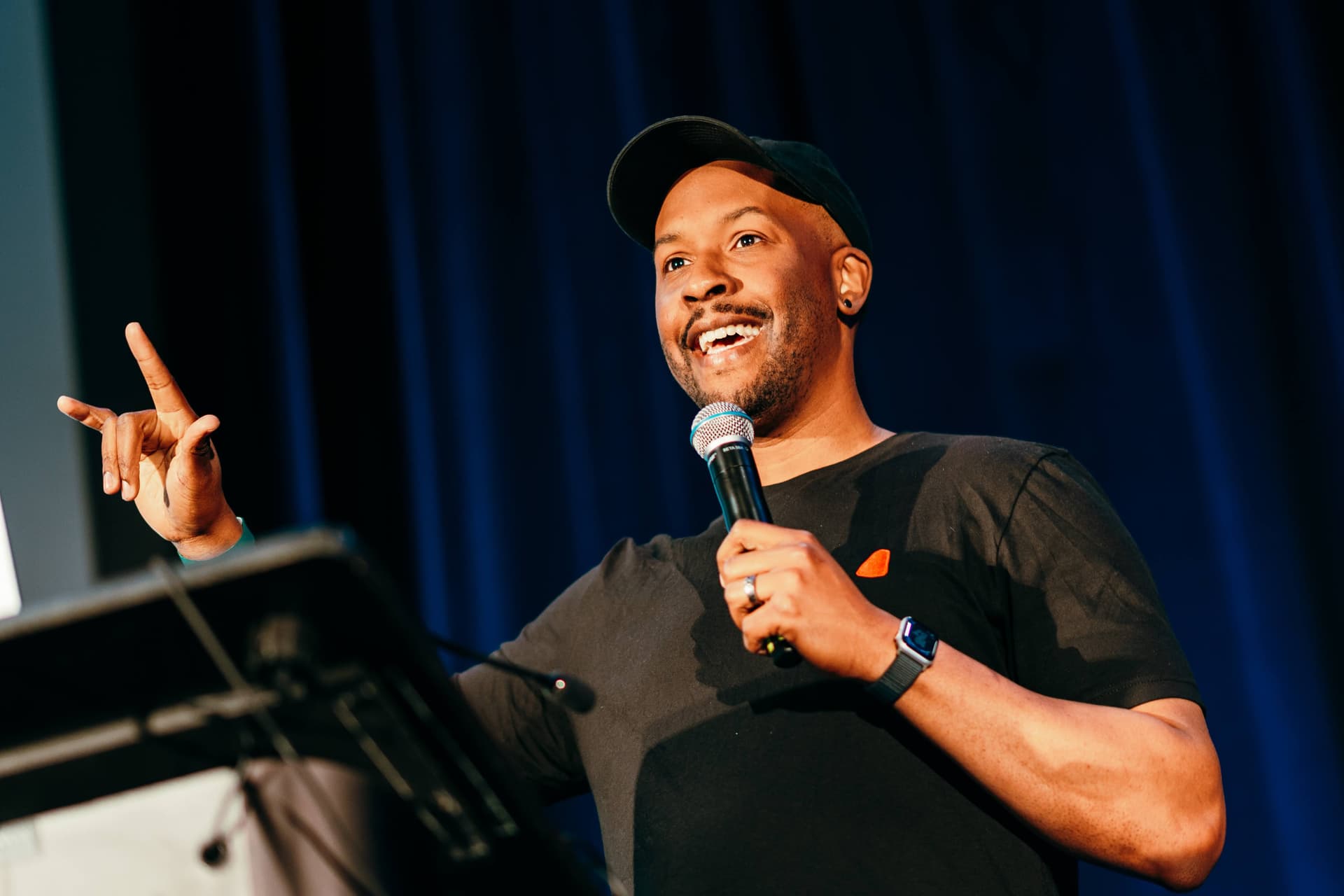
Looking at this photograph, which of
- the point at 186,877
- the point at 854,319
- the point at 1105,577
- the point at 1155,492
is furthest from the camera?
the point at 1155,492

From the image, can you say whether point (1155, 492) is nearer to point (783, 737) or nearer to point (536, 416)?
point (783, 737)

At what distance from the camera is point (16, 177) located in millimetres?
2420

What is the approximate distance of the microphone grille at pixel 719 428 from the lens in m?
1.34

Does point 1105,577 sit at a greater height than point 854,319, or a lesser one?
lesser

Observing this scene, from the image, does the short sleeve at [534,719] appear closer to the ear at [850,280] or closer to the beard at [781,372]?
the beard at [781,372]

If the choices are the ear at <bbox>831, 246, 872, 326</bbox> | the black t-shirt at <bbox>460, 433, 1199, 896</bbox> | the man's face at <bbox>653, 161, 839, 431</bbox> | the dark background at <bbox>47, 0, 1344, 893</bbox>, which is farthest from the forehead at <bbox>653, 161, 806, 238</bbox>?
the dark background at <bbox>47, 0, 1344, 893</bbox>

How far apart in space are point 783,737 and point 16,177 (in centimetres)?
196

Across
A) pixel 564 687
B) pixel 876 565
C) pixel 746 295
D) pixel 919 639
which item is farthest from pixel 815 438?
pixel 564 687

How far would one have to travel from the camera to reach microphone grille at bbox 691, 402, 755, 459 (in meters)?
1.34

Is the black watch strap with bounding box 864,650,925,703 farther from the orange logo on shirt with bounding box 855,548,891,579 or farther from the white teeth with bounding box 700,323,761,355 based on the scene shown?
the white teeth with bounding box 700,323,761,355

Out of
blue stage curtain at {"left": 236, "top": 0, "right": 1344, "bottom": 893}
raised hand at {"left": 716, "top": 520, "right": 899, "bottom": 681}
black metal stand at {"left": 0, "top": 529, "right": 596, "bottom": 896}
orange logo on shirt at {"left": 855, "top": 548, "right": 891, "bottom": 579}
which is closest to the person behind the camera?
black metal stand at {"left": 0, "top": 529, "right": 596, "bottom": 896}

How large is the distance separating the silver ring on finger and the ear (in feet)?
2.72

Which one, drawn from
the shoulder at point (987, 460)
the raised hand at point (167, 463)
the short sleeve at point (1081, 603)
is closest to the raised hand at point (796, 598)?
the short sleeve at point (1081, 603)

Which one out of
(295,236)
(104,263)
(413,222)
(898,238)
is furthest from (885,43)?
(104,263)
